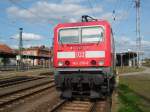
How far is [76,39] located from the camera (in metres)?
13.2

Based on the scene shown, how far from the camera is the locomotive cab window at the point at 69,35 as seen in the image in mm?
Answer: 13219

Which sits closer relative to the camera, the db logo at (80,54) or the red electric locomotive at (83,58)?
the red electric locomotive at (83,58)

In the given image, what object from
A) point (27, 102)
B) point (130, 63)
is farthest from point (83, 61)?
point (130, 63)

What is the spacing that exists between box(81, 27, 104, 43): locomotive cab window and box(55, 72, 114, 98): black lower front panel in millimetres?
1422

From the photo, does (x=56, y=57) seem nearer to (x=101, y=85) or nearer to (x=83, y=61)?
(x=83, y=61)

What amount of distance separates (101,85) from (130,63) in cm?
8271

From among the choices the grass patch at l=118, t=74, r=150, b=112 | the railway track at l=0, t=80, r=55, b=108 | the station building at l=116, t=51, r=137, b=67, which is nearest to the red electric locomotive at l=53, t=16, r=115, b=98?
the grass patch at l=118, t=74, r=150, b=112

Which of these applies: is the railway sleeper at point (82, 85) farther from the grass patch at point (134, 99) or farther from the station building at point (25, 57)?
the station building at point (25, 57)

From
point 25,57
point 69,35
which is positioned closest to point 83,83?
point 69,35

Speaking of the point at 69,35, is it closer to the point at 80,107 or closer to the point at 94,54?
the point at 94,54

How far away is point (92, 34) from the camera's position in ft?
42.6

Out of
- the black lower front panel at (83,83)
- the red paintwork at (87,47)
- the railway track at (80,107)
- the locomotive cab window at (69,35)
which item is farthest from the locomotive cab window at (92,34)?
the railway track at (80,107)

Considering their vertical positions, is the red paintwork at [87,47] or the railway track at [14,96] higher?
the red paintwork at [87,47]

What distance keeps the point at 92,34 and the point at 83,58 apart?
108cm
